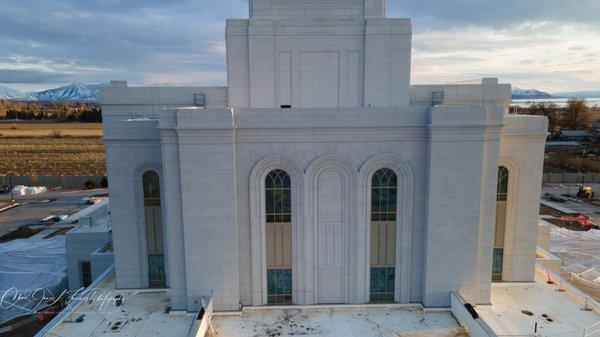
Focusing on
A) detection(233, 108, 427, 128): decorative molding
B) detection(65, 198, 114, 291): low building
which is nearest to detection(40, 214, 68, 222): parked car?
detection(65, 198, 114, 291): low building

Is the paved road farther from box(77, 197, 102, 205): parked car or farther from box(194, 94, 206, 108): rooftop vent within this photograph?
box(194, 94, 206, 108): rooftop vent

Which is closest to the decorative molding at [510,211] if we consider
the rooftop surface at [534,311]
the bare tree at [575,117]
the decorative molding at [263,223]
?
the rooftop surface at [534,311]

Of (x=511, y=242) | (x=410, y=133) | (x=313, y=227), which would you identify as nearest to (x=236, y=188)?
(x=313, y=227)

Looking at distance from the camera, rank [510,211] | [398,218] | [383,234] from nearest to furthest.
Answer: [398,218] → [383,234] → [510,211]

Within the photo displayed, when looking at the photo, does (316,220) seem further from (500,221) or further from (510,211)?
(510,211)

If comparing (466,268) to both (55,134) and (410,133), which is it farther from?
(55,134)

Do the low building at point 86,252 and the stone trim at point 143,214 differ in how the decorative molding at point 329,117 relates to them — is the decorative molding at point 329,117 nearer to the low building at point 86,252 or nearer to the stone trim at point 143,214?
the stone trim at point 143,214

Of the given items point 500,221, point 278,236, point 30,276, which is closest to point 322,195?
point 278,236
